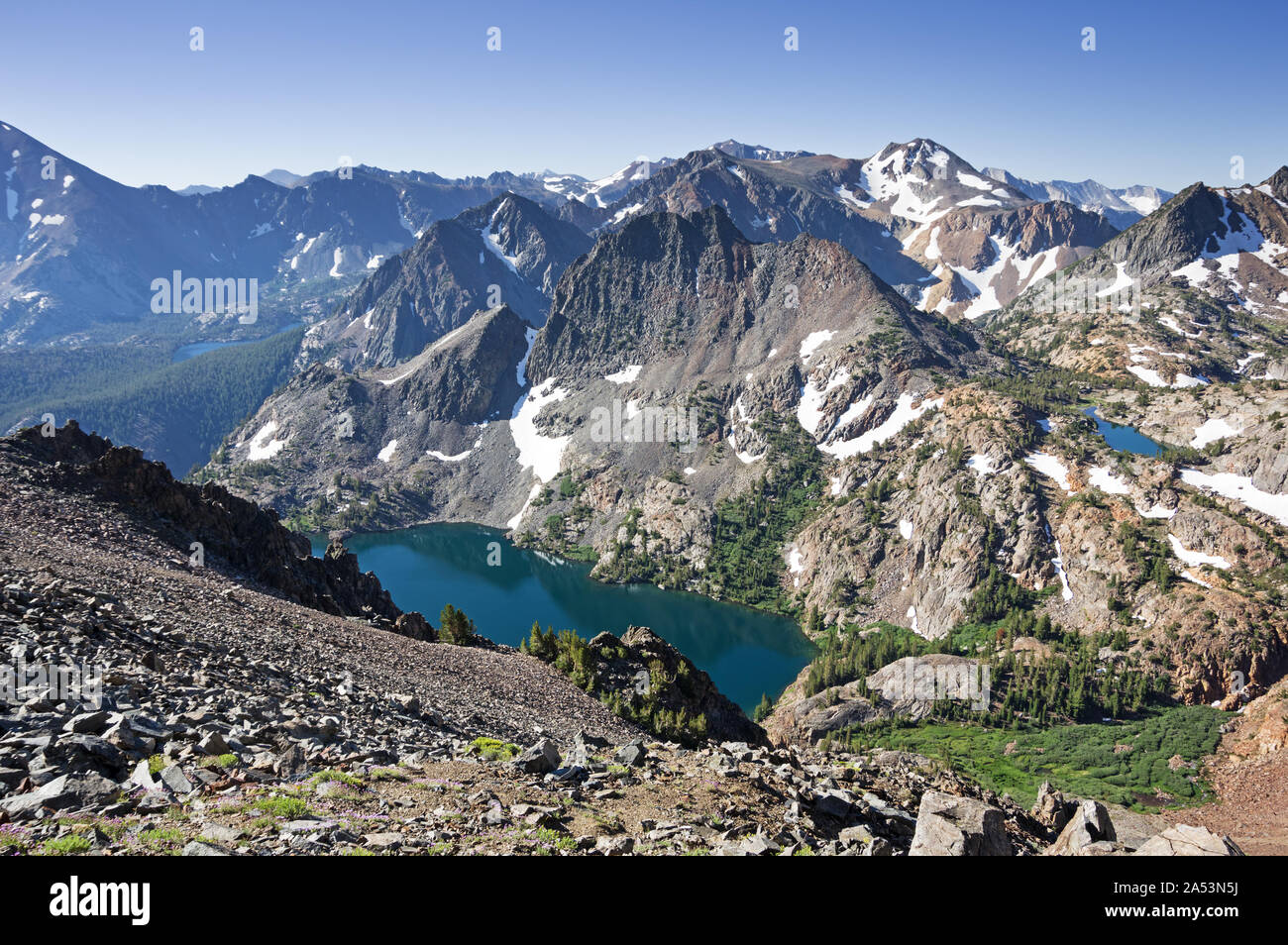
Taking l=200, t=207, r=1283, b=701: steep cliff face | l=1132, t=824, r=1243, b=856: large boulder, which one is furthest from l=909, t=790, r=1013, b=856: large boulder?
l=200, t=207, r=1283, b=701: steep cliff face

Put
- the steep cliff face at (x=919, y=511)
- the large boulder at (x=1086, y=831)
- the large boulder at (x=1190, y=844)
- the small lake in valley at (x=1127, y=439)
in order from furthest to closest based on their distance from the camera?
the small lake in valley at (x=1127, y=439) → the steep cliff face at (x=919, y=511) → the large boulder at (x=1086, y=831) → the large boulder at (x=1190, y=844)

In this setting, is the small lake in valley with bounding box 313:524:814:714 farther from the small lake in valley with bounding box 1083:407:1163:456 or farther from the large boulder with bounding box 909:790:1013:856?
the large boulder with bounding box 909:790:1013:856

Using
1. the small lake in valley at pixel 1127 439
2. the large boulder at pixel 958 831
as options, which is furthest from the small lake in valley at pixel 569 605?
the large boulder at pixel 958 831

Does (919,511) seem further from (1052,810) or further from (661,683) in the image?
(1052,810)

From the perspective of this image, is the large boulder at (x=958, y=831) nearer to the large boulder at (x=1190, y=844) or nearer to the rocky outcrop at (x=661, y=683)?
the large boulder at (x=1190, y=844)

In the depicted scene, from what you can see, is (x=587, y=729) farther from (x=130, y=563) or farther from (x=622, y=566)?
(x=622, y=566)
